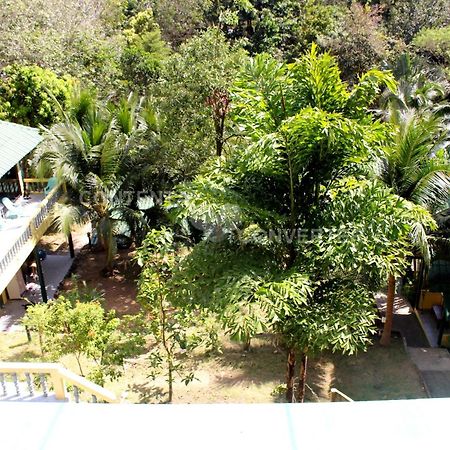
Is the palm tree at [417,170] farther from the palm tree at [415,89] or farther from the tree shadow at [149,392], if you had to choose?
the palm tree at [415,89]

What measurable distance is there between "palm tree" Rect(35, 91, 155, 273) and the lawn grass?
3927 millimetres

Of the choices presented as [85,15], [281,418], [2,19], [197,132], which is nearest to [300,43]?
[85,15]

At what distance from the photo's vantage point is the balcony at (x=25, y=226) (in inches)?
485

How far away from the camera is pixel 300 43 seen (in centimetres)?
2905

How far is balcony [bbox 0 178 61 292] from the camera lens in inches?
485

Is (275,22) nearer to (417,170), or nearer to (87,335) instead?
(417,170)

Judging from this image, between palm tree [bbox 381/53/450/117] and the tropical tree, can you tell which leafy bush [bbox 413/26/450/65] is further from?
the tropical tree

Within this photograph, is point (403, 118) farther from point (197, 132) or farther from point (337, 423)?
point (337, 423)

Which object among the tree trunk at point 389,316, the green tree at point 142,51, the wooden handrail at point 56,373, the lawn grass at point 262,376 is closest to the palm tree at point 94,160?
the lawn grass at point 262,376

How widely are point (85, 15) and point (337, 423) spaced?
29.9m

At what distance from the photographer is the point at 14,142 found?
14.3 meters

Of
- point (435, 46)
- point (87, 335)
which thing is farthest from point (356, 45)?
point (87, 335)

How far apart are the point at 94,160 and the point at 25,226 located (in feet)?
8.19

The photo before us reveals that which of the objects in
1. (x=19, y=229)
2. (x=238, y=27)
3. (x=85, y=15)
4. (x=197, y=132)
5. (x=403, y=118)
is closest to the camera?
(x=403, y=118)
